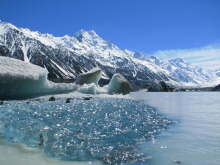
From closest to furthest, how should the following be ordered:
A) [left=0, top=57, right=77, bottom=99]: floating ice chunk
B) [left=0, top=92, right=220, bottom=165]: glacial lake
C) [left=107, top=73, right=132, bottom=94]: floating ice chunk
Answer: [left=0, top=92, right=220, bottom=165]: glacial lake, [left=0, top=57, right=77, bottom=99]: floating ice chunk, [left=107, top=73, right=132, bottom=94]: floating ice chunk

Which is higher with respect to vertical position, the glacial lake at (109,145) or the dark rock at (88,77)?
the dark rock at (88,77)

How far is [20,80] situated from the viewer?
3325 centimetres

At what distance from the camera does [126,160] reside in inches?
371

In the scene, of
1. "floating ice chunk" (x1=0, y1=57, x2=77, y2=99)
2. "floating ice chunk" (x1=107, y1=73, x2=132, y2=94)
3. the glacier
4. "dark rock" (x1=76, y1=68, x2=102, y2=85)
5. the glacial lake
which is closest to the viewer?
the glacial lake

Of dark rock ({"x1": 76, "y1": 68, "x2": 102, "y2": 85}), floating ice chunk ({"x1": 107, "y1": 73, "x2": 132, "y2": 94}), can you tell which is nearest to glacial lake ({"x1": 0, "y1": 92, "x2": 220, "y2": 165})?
dark rock ({"x1": 76, "y1": 68, "x2": 102, "y2": 85})

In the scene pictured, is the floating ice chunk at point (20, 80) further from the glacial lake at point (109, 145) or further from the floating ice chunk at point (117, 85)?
the floating ice chunk at point (117, 85)

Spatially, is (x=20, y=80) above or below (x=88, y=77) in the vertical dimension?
below

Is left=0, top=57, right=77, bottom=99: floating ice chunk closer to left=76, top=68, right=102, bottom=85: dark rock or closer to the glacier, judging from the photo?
the glacier

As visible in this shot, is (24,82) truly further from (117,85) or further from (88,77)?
(117,85)

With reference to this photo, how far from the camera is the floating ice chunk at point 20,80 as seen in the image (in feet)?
105

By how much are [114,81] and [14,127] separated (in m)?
42.6

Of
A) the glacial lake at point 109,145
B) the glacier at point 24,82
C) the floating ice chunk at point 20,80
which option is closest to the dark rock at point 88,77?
the glacier at point 24,82

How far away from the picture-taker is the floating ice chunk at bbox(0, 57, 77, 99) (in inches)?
1266

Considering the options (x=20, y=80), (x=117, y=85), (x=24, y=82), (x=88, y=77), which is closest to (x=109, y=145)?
(x=20, y=80)
